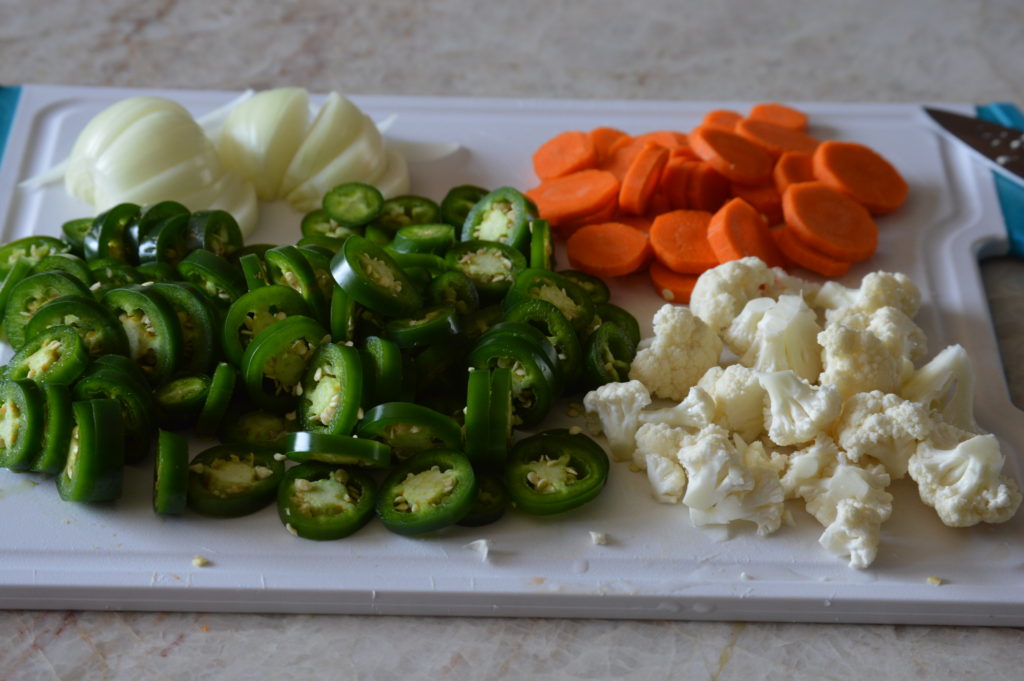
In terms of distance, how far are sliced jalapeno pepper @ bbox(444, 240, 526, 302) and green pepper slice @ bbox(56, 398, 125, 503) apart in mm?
973

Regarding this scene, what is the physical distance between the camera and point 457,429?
2.56m

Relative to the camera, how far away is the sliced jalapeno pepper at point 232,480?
249cm

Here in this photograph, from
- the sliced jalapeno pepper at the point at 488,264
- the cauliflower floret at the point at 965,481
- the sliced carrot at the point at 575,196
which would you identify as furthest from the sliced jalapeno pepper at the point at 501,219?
the cauliflower floret at the point at 965,481

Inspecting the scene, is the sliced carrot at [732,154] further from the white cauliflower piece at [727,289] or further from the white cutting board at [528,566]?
the white cutting board at [528,566]

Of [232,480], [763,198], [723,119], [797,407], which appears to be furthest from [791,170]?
[232,480]

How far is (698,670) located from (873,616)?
40cm

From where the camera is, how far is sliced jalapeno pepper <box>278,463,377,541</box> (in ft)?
8.05

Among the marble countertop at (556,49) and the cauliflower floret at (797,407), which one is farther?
the marble countertop at (556,49)

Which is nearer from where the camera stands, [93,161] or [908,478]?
[908,478]

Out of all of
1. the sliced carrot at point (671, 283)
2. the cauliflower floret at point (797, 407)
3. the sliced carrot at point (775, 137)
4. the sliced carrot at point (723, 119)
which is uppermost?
the cauliflower floret at point (797, 407)

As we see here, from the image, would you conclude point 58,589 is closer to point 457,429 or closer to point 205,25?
point 457,429

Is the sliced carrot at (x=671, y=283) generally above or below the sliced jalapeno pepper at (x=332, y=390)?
below

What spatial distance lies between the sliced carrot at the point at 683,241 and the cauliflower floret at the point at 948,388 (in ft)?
2.26

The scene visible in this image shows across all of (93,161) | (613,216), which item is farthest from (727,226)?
(93,161)
